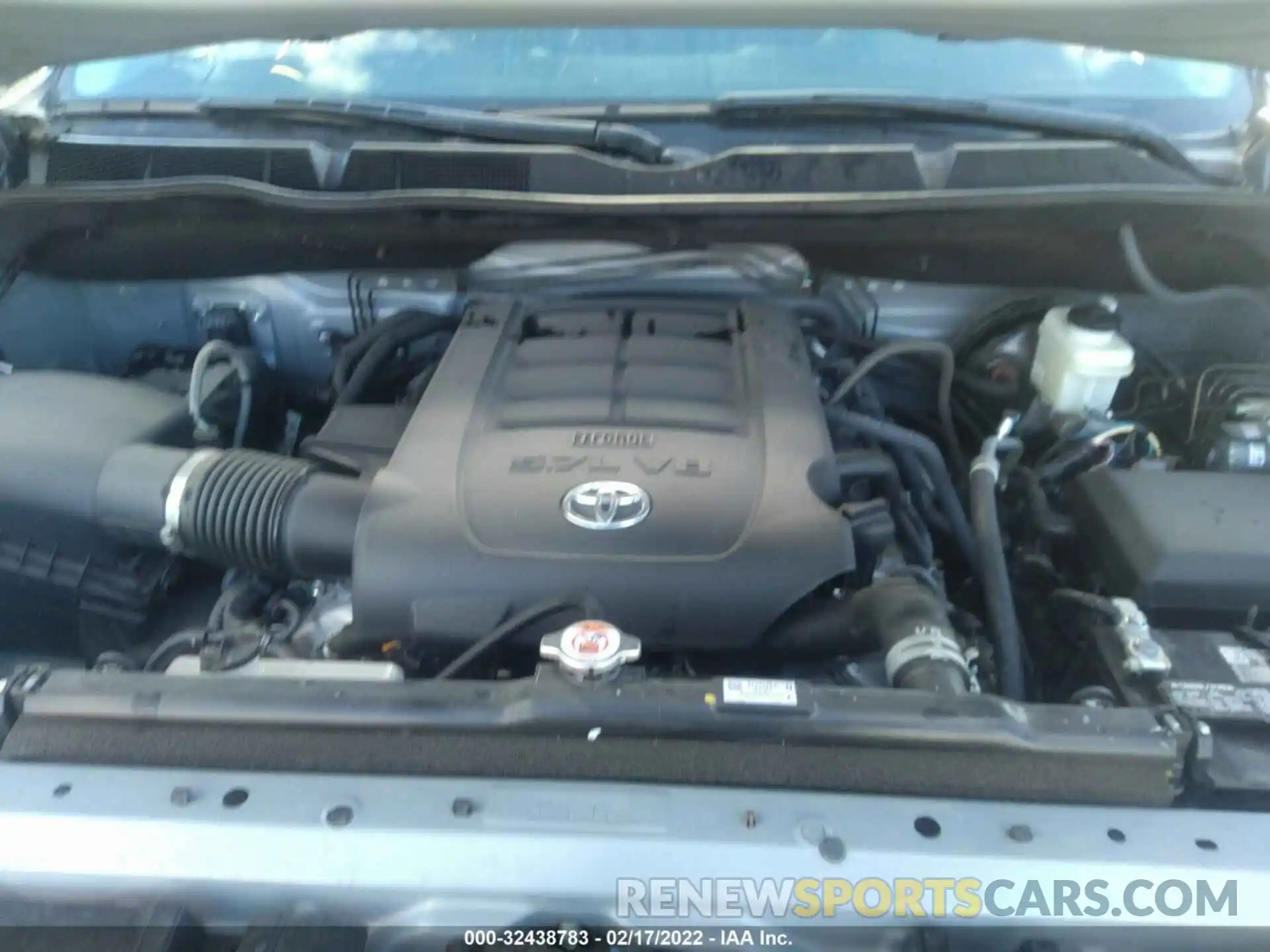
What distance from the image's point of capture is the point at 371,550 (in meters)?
1.00

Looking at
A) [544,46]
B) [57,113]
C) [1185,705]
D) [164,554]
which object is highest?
[544,46]

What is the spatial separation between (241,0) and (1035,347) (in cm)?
112

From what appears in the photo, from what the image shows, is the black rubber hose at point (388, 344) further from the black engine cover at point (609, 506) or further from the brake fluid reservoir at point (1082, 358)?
the brake fluid reservoir at point (1082, 358)

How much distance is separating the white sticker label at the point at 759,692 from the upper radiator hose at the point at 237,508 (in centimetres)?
43

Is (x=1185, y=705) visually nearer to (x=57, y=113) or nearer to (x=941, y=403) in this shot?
(x=941, y=403)

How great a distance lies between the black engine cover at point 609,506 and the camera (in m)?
0.98

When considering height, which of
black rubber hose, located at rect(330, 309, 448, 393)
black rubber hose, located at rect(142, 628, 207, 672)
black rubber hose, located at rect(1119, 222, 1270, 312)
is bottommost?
black rubber hose, located at rect(142, 628, 207, 672)

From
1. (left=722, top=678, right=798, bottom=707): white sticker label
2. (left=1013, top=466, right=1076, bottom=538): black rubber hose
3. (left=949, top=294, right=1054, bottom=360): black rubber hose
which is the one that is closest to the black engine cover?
(left=722, top=678, right=798, bottom=707): white sticker label

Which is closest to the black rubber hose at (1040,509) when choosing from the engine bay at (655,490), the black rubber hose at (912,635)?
the engine bay at (655,490)

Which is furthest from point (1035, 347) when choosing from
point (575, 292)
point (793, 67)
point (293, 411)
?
point (293, 411)

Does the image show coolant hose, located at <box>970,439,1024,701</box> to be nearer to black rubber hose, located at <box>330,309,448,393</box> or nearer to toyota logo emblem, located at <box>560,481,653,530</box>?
toyota logo emblem, located at <box>560,481,653,530</box>

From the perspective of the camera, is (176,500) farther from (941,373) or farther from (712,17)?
(941,373)

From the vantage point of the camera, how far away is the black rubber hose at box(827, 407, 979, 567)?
1.26m

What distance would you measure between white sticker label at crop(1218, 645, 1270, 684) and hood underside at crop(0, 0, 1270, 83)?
0.60 metres
